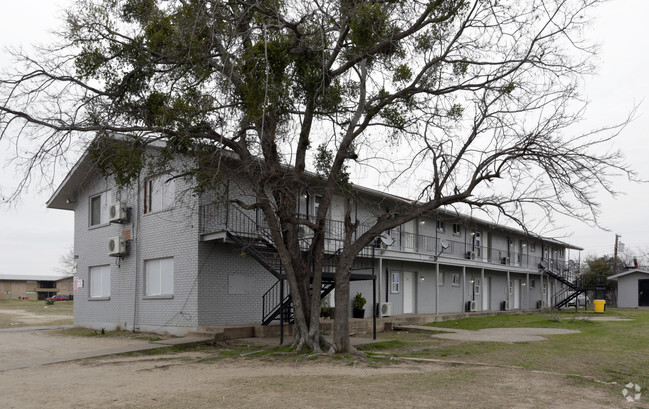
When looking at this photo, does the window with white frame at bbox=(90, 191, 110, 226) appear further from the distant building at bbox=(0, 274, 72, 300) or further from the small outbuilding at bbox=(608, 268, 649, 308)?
the distant building at bbox=(0, 274, 72, 300)

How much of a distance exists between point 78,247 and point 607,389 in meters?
20.4

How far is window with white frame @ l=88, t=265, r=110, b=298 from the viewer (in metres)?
21.8

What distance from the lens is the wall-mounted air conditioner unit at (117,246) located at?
2014 centimetres

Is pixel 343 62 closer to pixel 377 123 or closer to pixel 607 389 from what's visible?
pixel 377 123

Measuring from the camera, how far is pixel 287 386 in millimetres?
9289

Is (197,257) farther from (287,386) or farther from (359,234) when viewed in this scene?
(287,386)

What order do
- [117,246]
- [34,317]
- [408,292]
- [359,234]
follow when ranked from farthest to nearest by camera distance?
[34,317], [408,292], [359,234], [117,246]

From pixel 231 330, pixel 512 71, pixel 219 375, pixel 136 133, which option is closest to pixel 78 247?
pixel 231 330

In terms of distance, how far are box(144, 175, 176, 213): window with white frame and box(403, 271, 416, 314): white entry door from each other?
11.7m

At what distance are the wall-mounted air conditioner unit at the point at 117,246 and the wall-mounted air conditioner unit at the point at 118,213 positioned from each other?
0.62 metres

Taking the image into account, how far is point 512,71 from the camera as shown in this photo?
42.4ft

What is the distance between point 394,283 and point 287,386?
16.8m

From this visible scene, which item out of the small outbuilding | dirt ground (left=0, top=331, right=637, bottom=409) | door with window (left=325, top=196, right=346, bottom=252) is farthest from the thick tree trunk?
the small outbuilding

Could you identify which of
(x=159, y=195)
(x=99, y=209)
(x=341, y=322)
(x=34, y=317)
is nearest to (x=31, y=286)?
(x=34, y=317)
